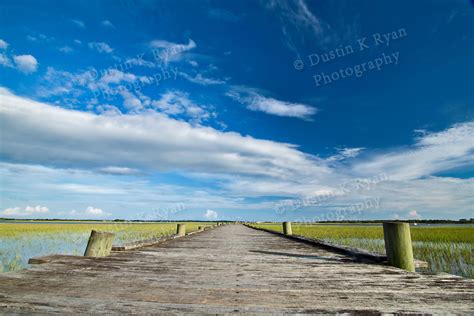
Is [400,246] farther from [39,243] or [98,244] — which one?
[39,243]

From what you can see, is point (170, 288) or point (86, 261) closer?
point (170, 288)

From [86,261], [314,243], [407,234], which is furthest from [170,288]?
[314,243]

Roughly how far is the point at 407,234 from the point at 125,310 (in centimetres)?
414

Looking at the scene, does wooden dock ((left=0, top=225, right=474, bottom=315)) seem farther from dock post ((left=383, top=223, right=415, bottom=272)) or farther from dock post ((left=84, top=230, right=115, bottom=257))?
dock post ((left=84, top=230, right=115, bottom=257))

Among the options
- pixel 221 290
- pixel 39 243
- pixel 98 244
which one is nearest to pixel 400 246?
pixel 221 290

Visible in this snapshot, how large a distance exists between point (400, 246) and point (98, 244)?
16.8 ft

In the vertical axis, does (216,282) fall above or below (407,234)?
below

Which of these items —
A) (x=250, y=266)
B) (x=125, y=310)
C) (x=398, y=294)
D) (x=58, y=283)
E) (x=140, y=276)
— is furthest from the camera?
(x=250, y=266)

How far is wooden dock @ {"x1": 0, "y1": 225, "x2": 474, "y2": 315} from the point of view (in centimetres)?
223

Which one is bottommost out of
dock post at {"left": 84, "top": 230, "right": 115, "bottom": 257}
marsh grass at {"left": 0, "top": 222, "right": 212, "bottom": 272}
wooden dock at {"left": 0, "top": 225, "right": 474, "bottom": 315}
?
marsh grass at {"left": 0, "top": 222, "right": 212, "bottom": 272}

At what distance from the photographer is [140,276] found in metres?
3.49

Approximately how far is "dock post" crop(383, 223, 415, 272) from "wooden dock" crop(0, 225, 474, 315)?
0.37m

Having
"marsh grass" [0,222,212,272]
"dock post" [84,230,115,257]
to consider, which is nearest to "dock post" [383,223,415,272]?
"dock post" [84,230,115,257]

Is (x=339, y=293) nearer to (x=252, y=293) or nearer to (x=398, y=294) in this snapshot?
(x=398, y=294)
